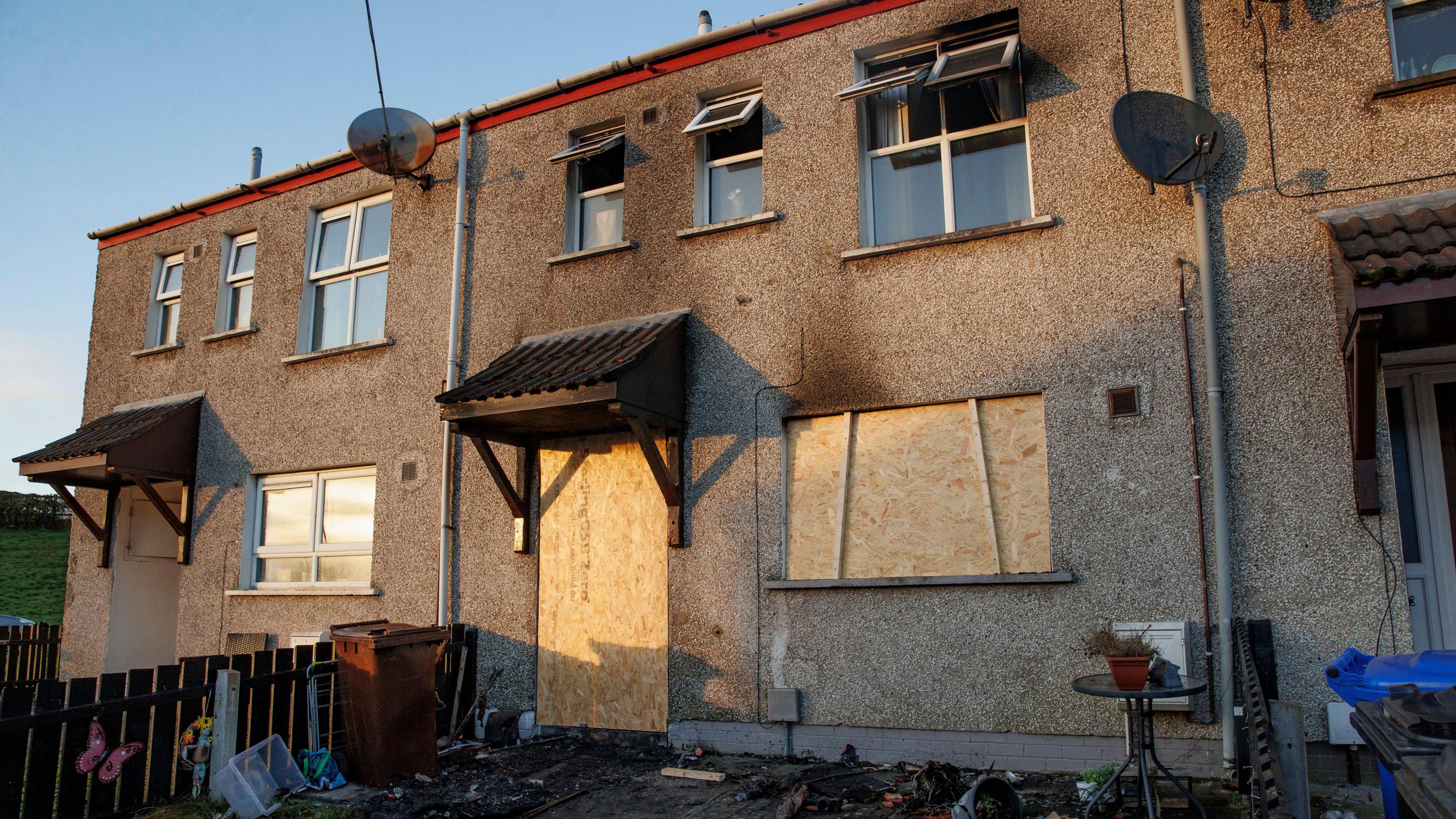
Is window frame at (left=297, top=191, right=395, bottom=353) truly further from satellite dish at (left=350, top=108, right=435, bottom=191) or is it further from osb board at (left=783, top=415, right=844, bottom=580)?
osb board at (left=783, top=415, right=844, bottom=580)

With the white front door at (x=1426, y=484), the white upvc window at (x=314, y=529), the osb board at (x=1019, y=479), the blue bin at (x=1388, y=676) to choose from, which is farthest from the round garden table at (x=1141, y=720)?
the white upvc window at (x=314, y=529)

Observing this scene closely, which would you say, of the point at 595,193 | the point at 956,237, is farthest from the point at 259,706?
the point at 956,237

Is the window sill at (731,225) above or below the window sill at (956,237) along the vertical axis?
above

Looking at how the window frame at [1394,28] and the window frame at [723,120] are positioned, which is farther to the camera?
the window frame at [723,120]

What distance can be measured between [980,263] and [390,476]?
5.73m

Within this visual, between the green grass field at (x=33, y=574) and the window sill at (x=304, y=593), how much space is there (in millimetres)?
10526

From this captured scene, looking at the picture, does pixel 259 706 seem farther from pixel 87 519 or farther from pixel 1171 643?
pixel 87 519

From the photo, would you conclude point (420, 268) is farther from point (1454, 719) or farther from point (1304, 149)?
point (1454, 719)

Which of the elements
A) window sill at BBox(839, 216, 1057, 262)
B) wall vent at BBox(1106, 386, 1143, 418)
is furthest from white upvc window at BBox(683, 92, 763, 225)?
wall vent at BBox(1106, 386, 1143, 418)

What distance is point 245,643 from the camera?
935 cm

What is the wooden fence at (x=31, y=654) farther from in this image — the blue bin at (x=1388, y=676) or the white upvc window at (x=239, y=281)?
the blue bin at (x=1388, y=676)

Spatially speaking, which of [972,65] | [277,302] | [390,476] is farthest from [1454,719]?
[277,302]

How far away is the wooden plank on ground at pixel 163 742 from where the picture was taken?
5617 mm

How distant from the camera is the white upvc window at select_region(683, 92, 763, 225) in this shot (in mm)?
7691
